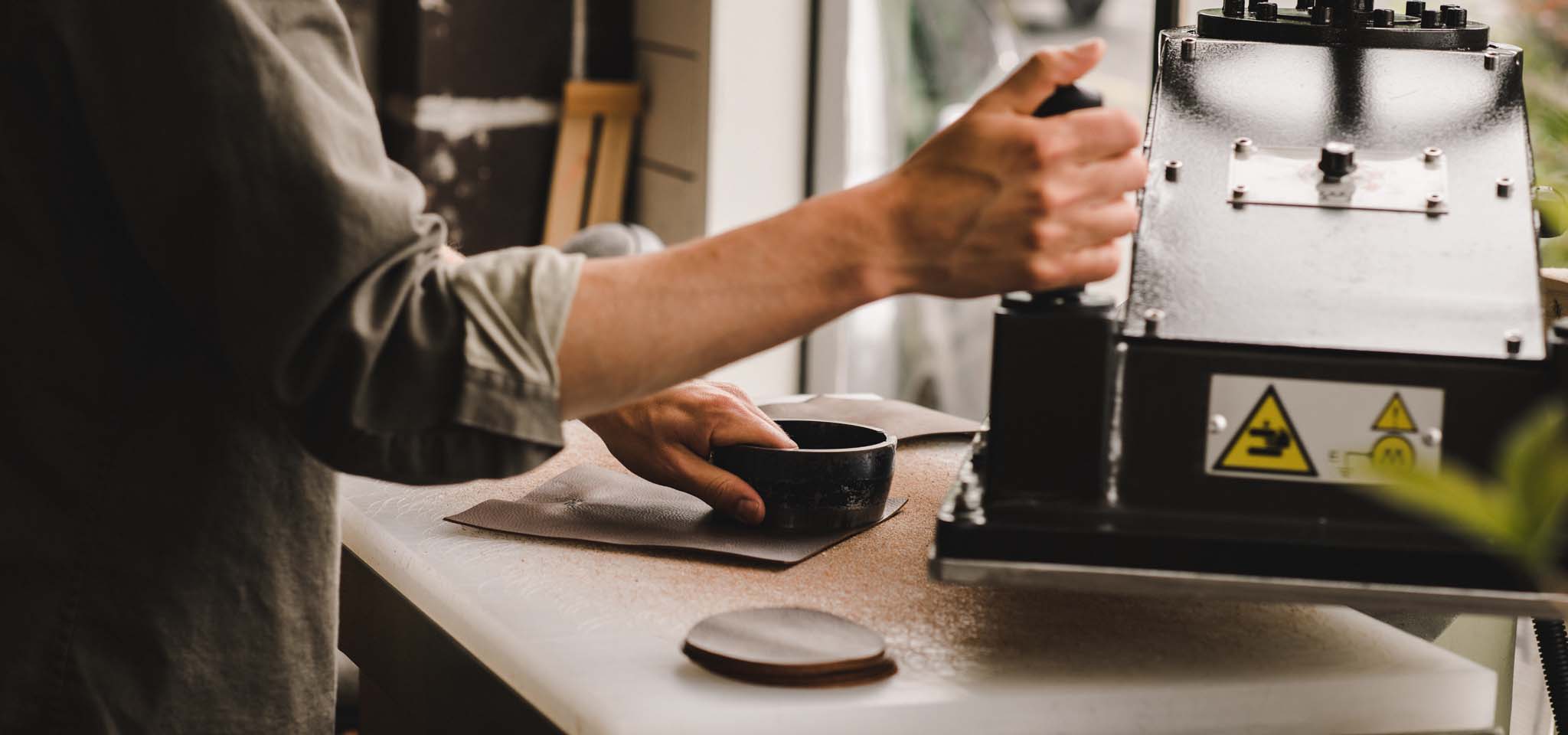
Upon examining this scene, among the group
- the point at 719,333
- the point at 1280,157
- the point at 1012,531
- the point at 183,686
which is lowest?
the point at 183,686

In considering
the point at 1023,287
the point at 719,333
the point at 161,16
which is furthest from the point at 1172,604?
the point at 161,16

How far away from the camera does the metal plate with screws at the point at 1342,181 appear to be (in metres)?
1.03

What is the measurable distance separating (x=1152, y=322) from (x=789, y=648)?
30 centimetres

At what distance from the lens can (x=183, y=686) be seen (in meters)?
0.97

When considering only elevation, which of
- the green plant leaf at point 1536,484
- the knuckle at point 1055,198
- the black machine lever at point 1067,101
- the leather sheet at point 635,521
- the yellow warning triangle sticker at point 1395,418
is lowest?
the leather sheet at point 635,521

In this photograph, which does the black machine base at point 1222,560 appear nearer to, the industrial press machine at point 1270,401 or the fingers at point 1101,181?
the industrial press machine at point 1270,401

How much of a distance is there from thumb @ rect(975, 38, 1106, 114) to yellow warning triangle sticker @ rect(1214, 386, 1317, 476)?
8.9 inches

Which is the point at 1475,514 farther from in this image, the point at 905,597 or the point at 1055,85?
the point at 905,597

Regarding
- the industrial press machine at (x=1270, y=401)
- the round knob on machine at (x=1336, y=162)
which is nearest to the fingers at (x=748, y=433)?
the industrial press machine at (x=1270, y=401)

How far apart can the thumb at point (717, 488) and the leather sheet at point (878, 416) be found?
27 centimetres

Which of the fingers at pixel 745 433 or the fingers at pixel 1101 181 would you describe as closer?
the fingers at pixel 1101 181

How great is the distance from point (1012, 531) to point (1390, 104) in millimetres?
473

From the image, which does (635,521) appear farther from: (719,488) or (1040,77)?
(1040,77)

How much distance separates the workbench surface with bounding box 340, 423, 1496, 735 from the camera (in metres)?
0.89
